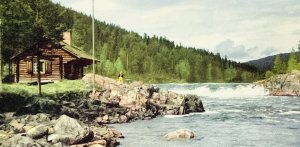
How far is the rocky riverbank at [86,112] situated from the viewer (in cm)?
1991

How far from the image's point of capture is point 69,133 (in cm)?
2028

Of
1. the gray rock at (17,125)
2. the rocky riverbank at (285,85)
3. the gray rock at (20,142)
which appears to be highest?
the rocky riverbank at (285,85)

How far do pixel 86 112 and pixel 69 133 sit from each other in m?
13.5

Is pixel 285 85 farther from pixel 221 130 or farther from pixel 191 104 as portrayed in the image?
pixel 221 130

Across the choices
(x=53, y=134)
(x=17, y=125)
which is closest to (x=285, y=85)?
(x=17, y=125)

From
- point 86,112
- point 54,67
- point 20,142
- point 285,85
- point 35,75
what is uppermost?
point 54,67

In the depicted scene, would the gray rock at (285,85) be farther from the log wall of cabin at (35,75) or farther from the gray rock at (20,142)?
the gray rock at (20,142)

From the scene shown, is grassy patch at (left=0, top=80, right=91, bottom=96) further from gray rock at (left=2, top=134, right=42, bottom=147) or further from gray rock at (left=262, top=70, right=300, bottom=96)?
gray rock at (left=262, top=70, right=300, bottom=96)

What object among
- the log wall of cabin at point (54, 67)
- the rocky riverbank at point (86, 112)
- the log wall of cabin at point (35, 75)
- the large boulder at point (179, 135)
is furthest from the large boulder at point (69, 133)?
the log wall of cabin at point (35, 75)

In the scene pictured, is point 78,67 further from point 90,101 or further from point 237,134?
point 237,134

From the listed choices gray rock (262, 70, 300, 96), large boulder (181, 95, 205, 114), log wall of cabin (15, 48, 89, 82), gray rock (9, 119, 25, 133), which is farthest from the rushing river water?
gray rock (262, 70, 300, 96)

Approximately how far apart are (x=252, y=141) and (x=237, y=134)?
9.83 ft

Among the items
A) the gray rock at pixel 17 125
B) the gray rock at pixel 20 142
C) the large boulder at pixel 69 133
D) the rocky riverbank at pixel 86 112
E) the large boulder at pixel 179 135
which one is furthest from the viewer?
the large boulder at pixel 179 135

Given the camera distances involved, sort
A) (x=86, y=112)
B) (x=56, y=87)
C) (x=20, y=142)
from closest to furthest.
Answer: (x=20, y=142) → (x=86, y=112) → (x=56, y=87)
